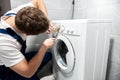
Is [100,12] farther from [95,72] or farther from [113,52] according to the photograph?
[95,72]

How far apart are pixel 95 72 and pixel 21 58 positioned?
71 centimetres

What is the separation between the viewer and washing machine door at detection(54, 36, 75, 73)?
142 centimetres

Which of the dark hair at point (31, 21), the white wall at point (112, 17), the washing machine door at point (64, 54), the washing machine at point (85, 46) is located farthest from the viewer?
the white wall at point (112, 17)

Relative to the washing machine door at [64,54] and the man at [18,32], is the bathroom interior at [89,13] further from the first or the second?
the man at [18,32]

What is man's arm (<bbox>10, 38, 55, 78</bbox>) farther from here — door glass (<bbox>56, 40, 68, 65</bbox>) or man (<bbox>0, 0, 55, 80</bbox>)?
door glass (<bbox>56, 40, 68, 65</bbox>)

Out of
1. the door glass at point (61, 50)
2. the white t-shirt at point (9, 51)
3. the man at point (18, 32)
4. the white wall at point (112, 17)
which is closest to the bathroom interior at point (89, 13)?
the white wall at point (112, 17)

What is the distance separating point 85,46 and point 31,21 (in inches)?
19.7

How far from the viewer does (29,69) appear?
1.16 m

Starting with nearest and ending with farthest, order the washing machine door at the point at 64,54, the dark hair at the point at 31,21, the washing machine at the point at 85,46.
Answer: the dark hair at the point at 31,21
the washing machine at the point at 85,46
the washing machine door at the point at 64,54

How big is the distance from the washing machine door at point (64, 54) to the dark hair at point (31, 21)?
430mm

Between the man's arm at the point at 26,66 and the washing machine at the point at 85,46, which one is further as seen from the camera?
the washing machine at the point at 85,46

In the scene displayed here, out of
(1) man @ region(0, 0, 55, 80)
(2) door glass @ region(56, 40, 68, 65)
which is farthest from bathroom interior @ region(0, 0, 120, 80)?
(1) man @ region(0, 0, 55, 80)

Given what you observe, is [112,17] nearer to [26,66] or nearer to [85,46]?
[85,46]

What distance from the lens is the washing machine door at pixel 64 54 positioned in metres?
1.42
